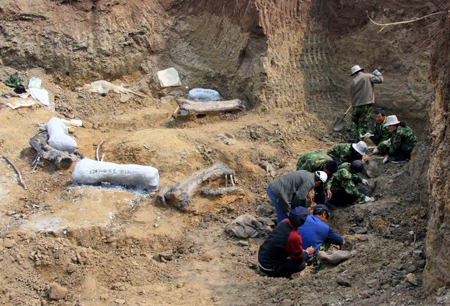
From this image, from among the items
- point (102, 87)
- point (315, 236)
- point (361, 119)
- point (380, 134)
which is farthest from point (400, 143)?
point (102, 87)

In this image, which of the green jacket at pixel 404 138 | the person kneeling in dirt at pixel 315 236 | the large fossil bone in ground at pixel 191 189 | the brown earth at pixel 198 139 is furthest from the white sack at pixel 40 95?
the green jacket at pixel 404 138

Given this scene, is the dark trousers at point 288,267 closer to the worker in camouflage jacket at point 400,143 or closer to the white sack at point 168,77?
the worker in camouflage jacket at point 400,143

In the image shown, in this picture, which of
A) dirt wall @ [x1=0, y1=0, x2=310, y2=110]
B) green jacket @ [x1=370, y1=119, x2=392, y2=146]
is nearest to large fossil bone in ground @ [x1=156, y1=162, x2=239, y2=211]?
dirt wall @ [x1=0, y1=0, x2=310, y2=110]

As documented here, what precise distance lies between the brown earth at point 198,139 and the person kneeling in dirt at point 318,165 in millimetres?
419

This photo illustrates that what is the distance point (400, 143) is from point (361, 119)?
154cm

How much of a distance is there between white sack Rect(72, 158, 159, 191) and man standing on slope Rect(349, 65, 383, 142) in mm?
4380

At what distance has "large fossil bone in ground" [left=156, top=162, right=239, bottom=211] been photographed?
5488 mm

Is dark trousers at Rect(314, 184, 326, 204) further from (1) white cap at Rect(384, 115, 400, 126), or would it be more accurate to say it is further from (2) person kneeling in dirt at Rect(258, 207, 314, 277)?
(1) white cap at Rect(384, 115, 400, 126)

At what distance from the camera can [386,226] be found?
4664 mm

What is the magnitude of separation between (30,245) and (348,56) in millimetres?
7940

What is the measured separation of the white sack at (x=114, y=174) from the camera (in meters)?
5.52

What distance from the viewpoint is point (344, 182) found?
5.27 metres

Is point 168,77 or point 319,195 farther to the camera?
point 168,77

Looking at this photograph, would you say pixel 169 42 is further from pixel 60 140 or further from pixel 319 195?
pixel 319 195
